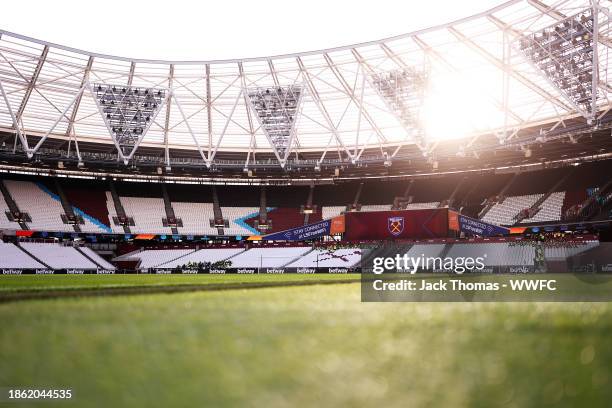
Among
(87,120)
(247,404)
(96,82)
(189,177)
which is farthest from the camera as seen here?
(189,177)

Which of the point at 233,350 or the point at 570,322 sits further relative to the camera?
the point at 570,322

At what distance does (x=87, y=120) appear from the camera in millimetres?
47406

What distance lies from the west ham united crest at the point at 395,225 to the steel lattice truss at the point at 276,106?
94.9 ft

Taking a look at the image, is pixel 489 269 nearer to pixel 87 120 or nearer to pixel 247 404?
pixel 247 404

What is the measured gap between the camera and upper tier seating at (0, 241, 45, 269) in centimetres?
4025

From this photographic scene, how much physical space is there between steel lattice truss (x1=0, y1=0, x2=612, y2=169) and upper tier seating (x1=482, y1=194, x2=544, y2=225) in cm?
738

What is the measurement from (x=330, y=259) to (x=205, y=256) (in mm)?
13734

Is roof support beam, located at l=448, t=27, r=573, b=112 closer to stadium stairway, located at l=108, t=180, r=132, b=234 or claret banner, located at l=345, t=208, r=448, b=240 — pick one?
claret banner, located at l=345, t=208, r=448, b=240

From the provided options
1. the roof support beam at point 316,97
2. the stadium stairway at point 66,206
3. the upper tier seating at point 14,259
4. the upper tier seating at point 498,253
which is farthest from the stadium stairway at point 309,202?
the upper tier seating at point 498,253

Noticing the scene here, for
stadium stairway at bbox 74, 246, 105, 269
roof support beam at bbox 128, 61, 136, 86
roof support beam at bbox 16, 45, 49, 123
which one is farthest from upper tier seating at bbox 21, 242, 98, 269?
roof support beam at bbox 128, 61, 136, 86

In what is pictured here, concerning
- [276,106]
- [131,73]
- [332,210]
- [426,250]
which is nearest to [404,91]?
[276,106]

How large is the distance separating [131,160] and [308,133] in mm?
18452

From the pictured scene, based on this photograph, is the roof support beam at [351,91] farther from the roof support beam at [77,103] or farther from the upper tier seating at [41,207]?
the upper tier seating at [41,207]

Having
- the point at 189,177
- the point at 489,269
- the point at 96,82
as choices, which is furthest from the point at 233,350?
the point at 189,177
